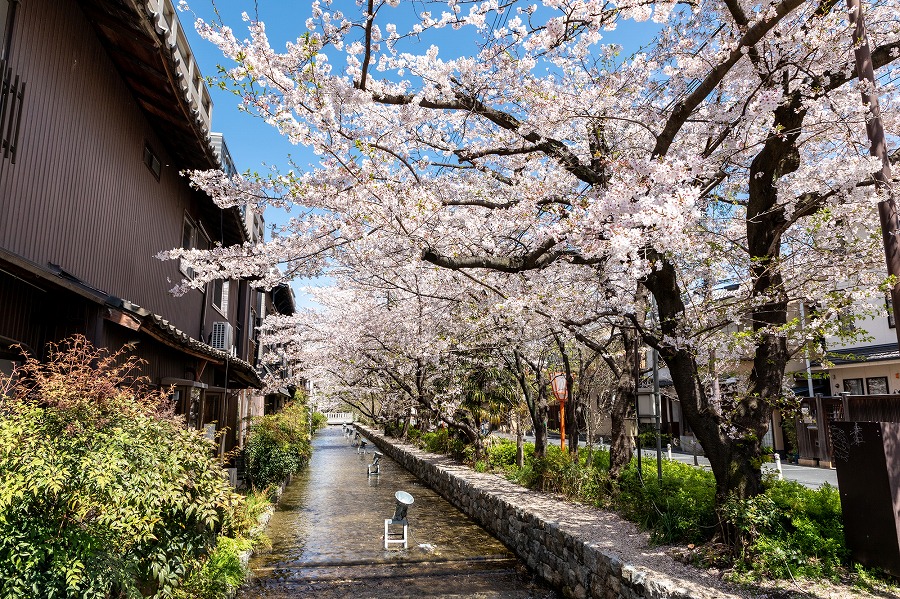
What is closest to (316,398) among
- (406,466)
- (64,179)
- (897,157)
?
(406,466)

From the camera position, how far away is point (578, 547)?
788 cm

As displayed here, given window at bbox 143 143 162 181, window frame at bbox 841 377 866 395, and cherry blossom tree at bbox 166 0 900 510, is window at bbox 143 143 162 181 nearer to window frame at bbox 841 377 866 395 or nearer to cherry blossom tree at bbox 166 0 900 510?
cherry blossom tree at bbox 166 0 900 510

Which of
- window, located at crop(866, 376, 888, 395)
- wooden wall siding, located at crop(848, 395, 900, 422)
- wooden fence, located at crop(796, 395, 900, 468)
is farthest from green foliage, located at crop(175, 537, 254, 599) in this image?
window, located at crop(866, 376, 888, 395)

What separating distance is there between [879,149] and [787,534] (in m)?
4.25

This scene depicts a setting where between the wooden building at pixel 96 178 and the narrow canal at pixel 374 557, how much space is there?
2.80 metres

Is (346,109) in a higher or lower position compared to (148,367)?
higher

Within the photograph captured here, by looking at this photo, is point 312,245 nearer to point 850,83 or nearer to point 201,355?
point 201,355

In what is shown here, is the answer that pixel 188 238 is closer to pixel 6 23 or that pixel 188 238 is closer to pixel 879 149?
pixel 6 23

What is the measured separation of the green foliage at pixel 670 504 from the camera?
7621 millimetres

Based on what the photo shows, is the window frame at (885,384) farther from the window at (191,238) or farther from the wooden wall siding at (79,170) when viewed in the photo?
the wooden wall siding at (79,170)

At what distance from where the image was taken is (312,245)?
907 centimetres

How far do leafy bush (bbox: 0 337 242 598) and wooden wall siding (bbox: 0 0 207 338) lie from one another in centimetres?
227

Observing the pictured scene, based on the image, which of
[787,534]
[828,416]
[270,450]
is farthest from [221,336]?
[828,416]

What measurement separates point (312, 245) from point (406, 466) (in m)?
18.0
